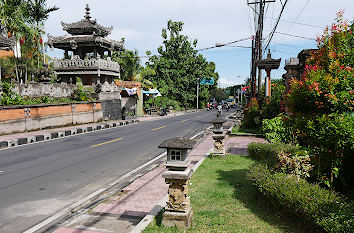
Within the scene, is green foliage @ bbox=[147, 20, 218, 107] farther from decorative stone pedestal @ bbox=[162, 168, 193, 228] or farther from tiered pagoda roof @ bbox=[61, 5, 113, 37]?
decorative stone pedestal @ bbox=[162, 168, 193, 228]

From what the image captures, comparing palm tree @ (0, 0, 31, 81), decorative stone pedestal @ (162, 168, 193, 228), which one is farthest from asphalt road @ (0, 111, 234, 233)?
palm tree @ (0, 0, 31, 81)

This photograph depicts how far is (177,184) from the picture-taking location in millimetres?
5316

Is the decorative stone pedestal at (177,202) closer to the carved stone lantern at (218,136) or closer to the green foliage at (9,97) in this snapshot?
the carved stone lantern at (218,136)

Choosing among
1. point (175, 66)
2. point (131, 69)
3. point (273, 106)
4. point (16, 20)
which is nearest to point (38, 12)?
point (16, 20)

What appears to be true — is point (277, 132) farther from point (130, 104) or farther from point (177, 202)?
point (130, 104)

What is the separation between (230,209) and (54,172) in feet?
20.9

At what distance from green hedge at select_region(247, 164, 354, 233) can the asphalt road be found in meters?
4.83

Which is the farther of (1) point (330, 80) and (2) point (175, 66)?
(2) point (175, 66)

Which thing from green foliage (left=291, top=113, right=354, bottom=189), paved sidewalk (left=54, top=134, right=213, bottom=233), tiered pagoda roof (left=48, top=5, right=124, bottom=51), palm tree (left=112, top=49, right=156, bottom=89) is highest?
tiered pagoda roof (left=48, top=5, right=124, bottom=51)

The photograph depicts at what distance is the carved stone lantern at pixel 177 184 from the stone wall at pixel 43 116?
54.1 feet

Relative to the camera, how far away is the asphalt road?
6505 mm

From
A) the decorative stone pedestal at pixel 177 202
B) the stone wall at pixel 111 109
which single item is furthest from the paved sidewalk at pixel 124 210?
the stone wall at pixel 111 109

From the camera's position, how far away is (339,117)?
214 inches

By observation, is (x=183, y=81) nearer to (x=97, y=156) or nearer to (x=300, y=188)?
(x=97, y=156)
